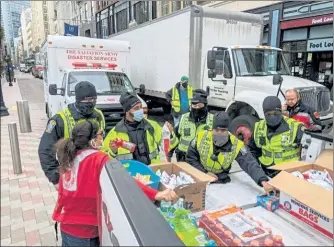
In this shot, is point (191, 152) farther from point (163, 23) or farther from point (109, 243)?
point (163, 23)

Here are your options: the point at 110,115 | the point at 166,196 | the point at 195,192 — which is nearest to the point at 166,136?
the point at 195,192

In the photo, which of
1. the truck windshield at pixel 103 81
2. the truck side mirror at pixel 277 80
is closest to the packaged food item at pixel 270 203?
the truck side mirror at pixel 277 80

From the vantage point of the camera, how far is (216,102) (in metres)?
7.14

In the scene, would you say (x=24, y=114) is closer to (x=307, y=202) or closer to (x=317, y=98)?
(x=317, y=98)

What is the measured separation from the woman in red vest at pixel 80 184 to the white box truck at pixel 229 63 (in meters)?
4.52

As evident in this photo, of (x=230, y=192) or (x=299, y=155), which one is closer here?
(x=230, y=192)

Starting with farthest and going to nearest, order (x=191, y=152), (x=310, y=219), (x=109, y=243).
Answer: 1. (x=191, y=152)
2. (x=310, y=219)
3. (x=109, y=243)

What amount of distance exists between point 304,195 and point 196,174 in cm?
80

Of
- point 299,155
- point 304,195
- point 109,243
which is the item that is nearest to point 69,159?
point 109,243

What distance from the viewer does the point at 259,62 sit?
22.5 feet

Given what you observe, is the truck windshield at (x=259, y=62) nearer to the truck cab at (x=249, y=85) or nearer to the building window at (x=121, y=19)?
the truck cab at (x=249, y=85)

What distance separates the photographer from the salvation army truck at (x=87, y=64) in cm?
729

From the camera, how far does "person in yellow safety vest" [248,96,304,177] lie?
9.93 feet

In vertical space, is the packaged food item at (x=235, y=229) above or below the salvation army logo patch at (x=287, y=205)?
above
